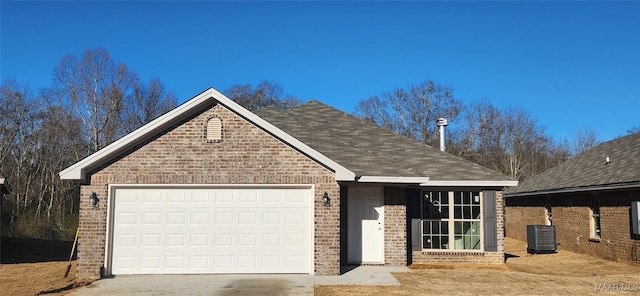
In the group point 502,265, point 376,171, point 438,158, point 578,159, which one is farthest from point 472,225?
point 578,159

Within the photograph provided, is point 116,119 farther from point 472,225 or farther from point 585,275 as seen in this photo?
point 585,275

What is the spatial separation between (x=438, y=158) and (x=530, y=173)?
3185 cm

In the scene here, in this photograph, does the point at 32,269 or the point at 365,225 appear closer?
the point at 32,269

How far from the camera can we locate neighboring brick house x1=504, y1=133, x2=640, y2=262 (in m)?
16.1

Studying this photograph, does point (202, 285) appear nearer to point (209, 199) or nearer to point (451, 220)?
point (209, 199)

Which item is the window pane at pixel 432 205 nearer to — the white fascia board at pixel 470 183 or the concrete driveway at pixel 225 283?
the white fascia board at pixel 470 183

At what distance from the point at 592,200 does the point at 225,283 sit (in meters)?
13.6

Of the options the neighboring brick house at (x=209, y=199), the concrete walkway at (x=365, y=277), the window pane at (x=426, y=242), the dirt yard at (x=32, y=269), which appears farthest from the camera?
the window pane at (x=426, y=242)

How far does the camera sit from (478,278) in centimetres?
1247

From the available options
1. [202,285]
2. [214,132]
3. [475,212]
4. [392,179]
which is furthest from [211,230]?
[475,212]

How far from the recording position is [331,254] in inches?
489

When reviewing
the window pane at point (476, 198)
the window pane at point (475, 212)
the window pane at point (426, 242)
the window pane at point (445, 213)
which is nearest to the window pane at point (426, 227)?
the window pane at point (426, 242)

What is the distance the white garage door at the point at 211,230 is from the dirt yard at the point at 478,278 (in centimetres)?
180

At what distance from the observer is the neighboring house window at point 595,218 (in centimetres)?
1808
